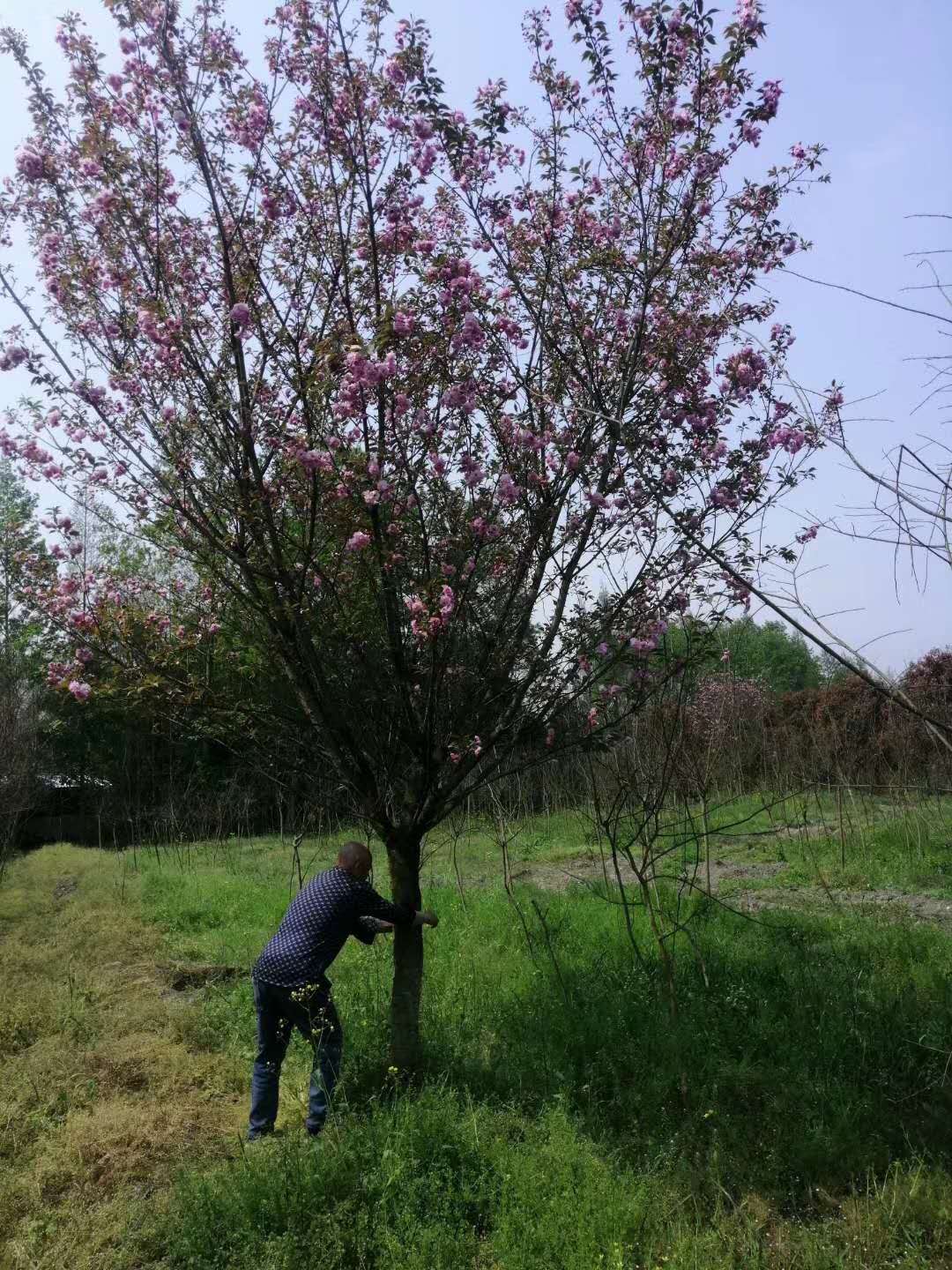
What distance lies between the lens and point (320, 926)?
4598 millimetres

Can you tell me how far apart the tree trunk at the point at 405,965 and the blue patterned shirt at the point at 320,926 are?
168mm

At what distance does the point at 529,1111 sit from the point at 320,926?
→ 1326mm

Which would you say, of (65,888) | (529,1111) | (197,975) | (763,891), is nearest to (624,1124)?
(529,1111)

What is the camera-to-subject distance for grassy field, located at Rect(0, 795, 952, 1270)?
11.3 feet

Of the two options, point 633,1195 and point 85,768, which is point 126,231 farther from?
point 85,768

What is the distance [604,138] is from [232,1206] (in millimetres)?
5161

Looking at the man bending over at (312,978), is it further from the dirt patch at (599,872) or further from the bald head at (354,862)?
the dirt patch at (599,872)

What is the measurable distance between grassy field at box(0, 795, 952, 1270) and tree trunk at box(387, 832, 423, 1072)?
0.16 metres

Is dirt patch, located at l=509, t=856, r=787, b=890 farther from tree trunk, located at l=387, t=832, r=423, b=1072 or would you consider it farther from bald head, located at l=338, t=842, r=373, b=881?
bald head, located at l=338, t=842, r=373, b=881

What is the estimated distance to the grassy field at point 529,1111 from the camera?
3443 millimetres

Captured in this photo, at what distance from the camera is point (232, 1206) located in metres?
3.63

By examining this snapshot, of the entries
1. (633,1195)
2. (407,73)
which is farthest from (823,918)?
(407,73)

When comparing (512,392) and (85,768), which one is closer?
(512,392)

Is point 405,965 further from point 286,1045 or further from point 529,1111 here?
point 529,1111
